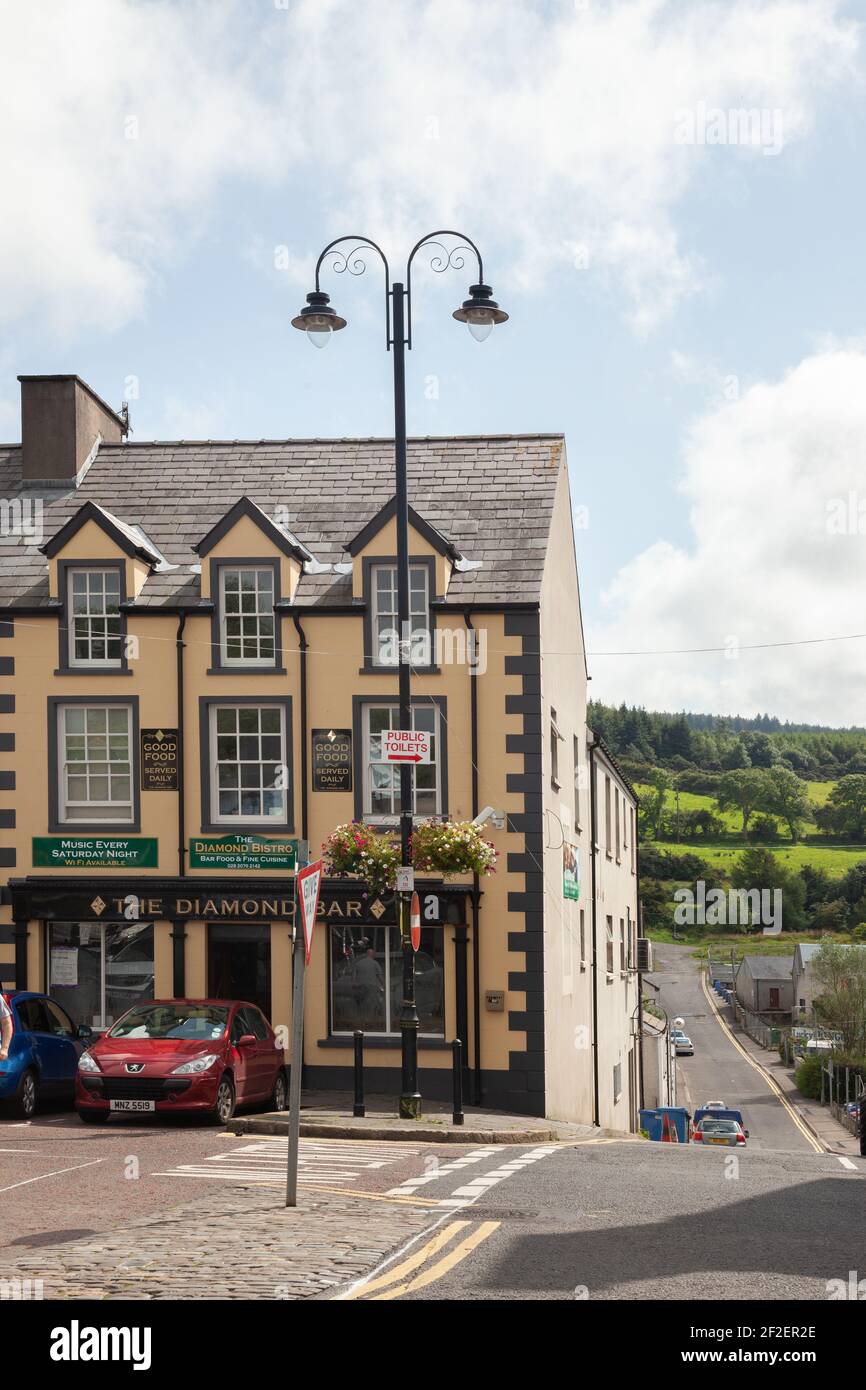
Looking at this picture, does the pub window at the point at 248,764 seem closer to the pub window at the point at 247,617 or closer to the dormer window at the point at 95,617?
the pub window at the point at 247,617

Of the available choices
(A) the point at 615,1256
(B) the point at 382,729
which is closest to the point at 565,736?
(B) the point at 382,729

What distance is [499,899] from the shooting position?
24266 millimetres

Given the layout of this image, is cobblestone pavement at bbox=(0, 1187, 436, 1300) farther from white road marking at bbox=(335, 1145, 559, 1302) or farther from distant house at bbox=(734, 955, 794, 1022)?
distant house at bbox=(734, 955, 794, 1022)

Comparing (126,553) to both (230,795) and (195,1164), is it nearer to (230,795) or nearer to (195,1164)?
(230,795)

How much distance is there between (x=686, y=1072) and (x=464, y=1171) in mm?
84579

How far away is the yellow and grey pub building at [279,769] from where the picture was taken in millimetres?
24250

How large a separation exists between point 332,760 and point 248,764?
1434mm

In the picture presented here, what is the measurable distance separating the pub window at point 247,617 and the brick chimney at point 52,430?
5003mm

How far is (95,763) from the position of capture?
25469 mm

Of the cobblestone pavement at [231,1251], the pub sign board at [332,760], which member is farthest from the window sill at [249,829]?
the cobblestone pavement at [231,1251]

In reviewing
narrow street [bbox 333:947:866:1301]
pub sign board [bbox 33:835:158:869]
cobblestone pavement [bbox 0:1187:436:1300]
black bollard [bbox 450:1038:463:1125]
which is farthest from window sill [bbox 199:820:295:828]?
cobblestone pavement [bbox 0:1187:436:1300]

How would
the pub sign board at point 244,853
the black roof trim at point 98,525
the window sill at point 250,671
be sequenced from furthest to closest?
the black roof trim at point 98,525 < the window sill at point 250,671 < the pub sign board at point 244,853
